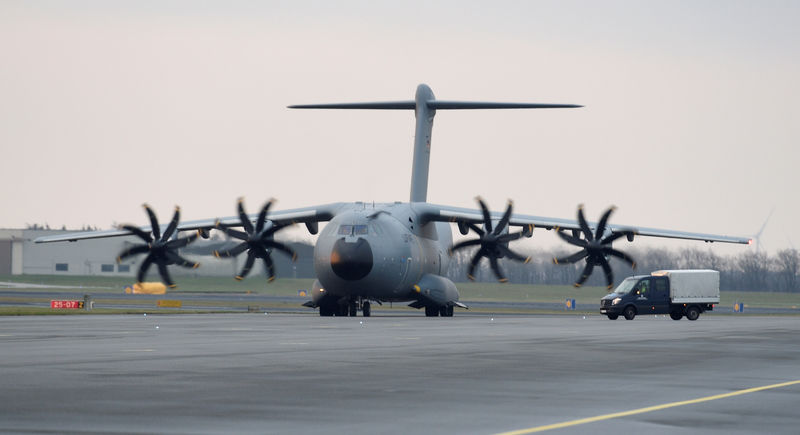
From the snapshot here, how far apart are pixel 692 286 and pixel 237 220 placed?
23.2m

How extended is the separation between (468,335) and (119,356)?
1247 cm

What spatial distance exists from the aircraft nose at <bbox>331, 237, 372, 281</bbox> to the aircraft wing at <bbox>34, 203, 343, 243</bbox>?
5766mm

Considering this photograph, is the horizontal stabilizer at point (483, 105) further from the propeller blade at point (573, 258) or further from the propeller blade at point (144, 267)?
the propeller blade at point (144, 267)

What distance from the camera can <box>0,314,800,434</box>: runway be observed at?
1244 cm

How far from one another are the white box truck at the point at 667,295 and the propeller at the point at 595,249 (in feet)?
17.5

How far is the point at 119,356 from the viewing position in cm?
2181

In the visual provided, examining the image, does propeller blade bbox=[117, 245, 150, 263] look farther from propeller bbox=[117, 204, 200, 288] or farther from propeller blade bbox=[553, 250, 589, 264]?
propeller blade bbox=[553, 250, 589, 264]

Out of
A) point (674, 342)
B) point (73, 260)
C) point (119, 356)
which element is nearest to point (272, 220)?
point (674, 342)

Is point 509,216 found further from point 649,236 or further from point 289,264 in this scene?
point 289,264

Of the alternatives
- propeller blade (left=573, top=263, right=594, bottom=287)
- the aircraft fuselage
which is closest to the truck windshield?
propeller blade (left=573, top=263, right=594, bottom=287)

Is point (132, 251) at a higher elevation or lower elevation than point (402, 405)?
higher

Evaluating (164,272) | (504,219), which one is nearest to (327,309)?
(164,272)

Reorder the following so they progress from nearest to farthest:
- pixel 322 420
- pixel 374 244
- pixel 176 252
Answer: pixel 322 420 → pixel 374 244 → pixel 176 252

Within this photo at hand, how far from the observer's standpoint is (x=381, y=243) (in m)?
49.4
